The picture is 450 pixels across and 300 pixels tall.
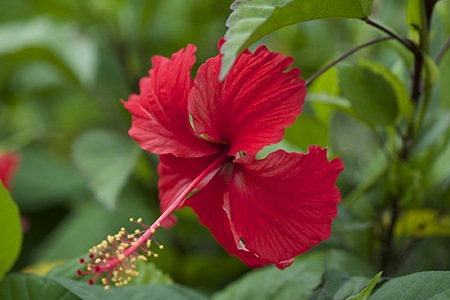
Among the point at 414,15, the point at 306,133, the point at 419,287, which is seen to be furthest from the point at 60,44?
the point at 419,287

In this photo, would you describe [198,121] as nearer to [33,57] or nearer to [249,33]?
[249,33]

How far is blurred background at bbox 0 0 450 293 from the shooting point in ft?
2.86

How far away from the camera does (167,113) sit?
2.08 ft

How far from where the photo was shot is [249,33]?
0.49 meters

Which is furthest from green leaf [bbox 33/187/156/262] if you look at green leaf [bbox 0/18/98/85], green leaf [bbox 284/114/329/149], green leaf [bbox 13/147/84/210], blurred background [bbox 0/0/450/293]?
green leaf [bbox 284/114/329/149]

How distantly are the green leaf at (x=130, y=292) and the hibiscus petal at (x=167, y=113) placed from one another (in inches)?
5.9

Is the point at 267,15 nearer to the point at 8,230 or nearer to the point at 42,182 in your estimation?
the point at 8,230

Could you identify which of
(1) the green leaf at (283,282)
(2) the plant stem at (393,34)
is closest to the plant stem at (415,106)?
(2) the plant stem at (393,34)

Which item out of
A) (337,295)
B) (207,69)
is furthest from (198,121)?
(337,295)

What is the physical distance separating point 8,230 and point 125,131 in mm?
649

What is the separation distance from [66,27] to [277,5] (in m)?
0.96

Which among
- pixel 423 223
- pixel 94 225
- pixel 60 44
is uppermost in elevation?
pixel 60 44

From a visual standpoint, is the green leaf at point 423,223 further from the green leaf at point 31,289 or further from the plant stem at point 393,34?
the green leaf at point 31,289

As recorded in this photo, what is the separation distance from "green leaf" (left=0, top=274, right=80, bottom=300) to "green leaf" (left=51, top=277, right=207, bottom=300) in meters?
0.01
